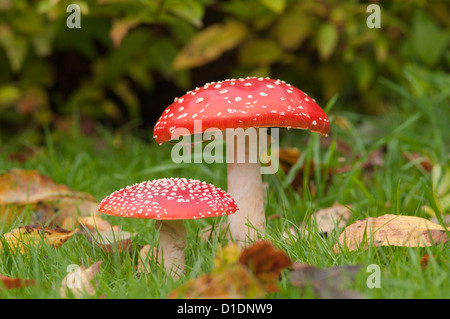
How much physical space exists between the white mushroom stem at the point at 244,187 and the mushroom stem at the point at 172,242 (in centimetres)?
35

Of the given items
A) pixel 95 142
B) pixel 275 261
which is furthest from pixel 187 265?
pixel 95 142

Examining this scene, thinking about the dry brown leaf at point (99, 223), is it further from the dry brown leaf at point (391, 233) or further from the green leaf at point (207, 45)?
the green leaf at point (207, 45)

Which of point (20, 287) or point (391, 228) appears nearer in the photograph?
point (20, 287)

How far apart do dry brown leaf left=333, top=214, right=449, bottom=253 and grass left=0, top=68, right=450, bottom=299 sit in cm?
4

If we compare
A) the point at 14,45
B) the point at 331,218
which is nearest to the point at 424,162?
the point at 331,218

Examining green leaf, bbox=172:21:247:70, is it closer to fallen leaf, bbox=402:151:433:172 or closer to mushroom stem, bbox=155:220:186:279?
fallen leaf, bbox=402:151:433:172

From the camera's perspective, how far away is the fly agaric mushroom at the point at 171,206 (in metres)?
1.80

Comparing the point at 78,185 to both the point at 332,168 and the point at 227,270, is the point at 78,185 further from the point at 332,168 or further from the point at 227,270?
the point at 227,270

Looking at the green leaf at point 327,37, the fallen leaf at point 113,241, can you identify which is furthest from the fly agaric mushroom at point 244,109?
the green leaf at point 327,37

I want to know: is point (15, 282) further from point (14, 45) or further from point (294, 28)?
point (294, 28)

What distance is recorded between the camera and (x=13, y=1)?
361 cm

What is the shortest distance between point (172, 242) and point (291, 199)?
43.7 inches

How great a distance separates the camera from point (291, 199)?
2980mm

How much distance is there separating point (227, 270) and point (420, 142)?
7.63ft
